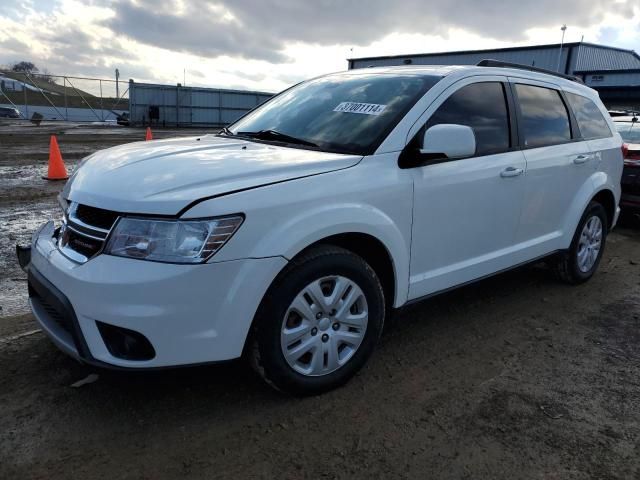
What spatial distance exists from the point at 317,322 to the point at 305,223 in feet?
1.75

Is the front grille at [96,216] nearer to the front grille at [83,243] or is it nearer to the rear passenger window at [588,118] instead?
the front grille at [83,243]

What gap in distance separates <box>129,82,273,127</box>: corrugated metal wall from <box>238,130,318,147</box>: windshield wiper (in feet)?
83.6

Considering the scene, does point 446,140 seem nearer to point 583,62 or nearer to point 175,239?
point 175,239

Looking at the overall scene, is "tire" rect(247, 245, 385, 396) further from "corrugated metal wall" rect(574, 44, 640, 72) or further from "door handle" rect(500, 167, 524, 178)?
"corrugated metal wall" rect(574, 44, 640, 72)

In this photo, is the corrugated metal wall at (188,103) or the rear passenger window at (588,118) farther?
the corrugated metal wall at (188,103)

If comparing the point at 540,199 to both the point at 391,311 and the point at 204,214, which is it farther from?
the point at 204,214

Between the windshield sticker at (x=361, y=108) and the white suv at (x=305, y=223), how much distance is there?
0.04ft

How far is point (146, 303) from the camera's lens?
2.28m

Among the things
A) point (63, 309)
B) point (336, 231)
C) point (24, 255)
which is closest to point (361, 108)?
point (336, 231)

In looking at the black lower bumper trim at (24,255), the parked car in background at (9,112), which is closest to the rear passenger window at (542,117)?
the black lower bumper trim at (24,255)

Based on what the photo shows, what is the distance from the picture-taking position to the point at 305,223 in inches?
101

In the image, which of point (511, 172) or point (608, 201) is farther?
point (608, 201)

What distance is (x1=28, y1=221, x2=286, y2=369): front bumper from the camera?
89.8 inches

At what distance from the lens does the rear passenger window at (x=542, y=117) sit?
3988 mm
